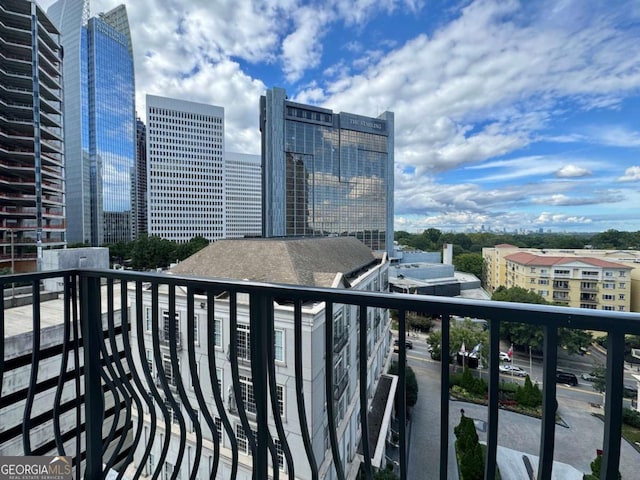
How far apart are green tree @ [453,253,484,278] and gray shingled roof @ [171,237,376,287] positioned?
23545 mm

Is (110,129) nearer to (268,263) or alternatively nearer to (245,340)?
(268,263)

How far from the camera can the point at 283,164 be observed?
1171 inches

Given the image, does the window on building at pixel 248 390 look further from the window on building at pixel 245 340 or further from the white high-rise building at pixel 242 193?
the white high-rise building at pixel 242 193

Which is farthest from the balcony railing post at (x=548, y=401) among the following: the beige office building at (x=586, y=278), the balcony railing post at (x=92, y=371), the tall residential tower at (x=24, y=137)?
the tall residential tower at (x=24, y=137)

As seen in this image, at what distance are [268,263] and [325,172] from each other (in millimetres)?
26035

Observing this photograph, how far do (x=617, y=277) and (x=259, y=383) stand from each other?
20573 millimetres

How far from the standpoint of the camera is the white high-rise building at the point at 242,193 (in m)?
58.3

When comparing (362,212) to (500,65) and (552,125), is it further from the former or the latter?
(500,65)

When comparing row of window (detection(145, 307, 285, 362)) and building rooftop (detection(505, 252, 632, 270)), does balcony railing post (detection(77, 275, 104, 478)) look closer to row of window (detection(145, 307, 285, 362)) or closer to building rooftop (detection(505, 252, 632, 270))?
row of window (detection(145, 307, 285, 362))

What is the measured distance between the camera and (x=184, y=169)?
4684cm

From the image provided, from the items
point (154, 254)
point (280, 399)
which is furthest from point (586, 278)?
point (154, 254)

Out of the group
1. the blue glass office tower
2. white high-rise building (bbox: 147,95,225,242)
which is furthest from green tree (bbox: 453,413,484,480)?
the blue glass office tower

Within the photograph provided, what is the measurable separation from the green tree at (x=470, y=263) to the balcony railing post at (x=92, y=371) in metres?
33.5

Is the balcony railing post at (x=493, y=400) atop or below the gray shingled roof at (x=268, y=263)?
atop
